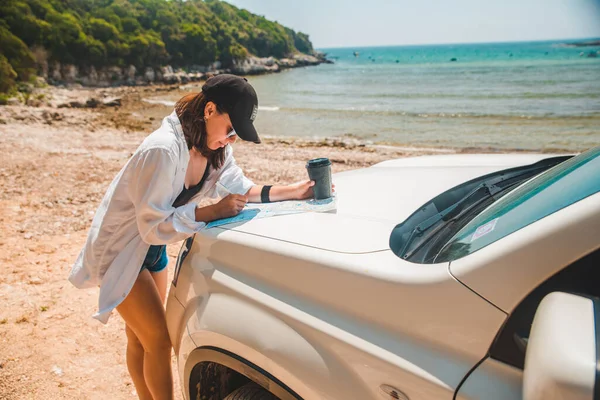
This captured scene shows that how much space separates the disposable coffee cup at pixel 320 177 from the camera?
213 cm

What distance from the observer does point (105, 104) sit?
2028 cm

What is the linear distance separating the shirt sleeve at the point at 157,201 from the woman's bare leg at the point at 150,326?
0.38m

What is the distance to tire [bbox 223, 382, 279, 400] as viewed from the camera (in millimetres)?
1653

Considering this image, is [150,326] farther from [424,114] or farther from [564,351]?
[424,114]

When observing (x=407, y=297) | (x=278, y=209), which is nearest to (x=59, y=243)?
(x=278, y=209)

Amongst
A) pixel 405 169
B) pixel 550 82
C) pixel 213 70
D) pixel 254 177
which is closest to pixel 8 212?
pixel 254 177

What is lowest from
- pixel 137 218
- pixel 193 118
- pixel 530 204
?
pixel 137 218

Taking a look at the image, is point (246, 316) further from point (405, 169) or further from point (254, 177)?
point (254, 177)

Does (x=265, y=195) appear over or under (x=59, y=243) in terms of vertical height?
over

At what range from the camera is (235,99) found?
2.02 meters

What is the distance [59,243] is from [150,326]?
3371mm

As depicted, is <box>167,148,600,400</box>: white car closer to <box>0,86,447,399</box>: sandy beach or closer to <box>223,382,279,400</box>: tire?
<box>223,382,279,400</box>: tire

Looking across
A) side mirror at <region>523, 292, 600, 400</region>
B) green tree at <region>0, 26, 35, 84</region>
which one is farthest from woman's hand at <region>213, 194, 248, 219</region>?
green tree at <region>0, 26, 35, 84</region>

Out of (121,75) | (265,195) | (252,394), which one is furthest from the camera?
(121,75)
